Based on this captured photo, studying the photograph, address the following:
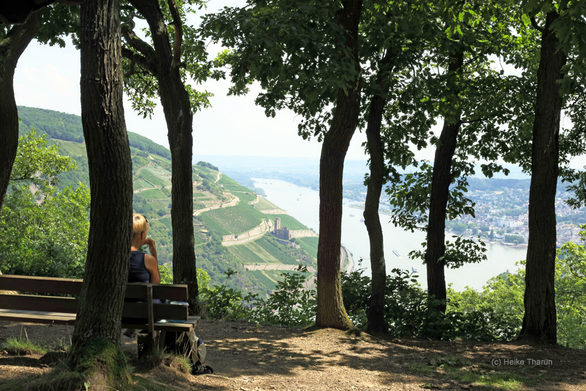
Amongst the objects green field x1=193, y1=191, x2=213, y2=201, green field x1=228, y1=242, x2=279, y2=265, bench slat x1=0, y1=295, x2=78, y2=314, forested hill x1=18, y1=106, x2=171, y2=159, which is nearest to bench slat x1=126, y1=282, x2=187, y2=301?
bench slat x1=0, y1=295, x2=78, y2=314

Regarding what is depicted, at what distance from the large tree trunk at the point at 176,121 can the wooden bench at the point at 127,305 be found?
4.42m

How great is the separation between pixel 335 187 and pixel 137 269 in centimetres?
414

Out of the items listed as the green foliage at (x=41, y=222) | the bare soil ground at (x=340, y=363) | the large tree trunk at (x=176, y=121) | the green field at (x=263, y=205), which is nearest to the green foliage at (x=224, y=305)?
the bare soil ground at (x=340, y=363)

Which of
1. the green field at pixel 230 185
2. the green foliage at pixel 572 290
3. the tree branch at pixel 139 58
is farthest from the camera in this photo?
the green field at pixel 230 185

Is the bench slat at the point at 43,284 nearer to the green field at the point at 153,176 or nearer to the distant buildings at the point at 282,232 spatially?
the green field at the point at 153,176

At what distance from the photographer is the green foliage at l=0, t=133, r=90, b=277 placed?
44.8ft

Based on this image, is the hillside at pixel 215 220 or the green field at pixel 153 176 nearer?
the hillside at pixel 215 220

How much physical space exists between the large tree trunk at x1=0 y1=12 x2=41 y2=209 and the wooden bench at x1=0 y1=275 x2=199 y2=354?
3.76m

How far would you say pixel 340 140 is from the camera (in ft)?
28.1

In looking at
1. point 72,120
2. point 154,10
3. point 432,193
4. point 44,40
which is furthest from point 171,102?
point 72,120

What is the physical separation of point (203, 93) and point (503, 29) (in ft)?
26.2

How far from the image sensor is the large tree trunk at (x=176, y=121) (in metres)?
9.73

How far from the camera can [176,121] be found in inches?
384

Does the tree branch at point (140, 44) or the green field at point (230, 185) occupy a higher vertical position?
the green field at point (230, 185)
